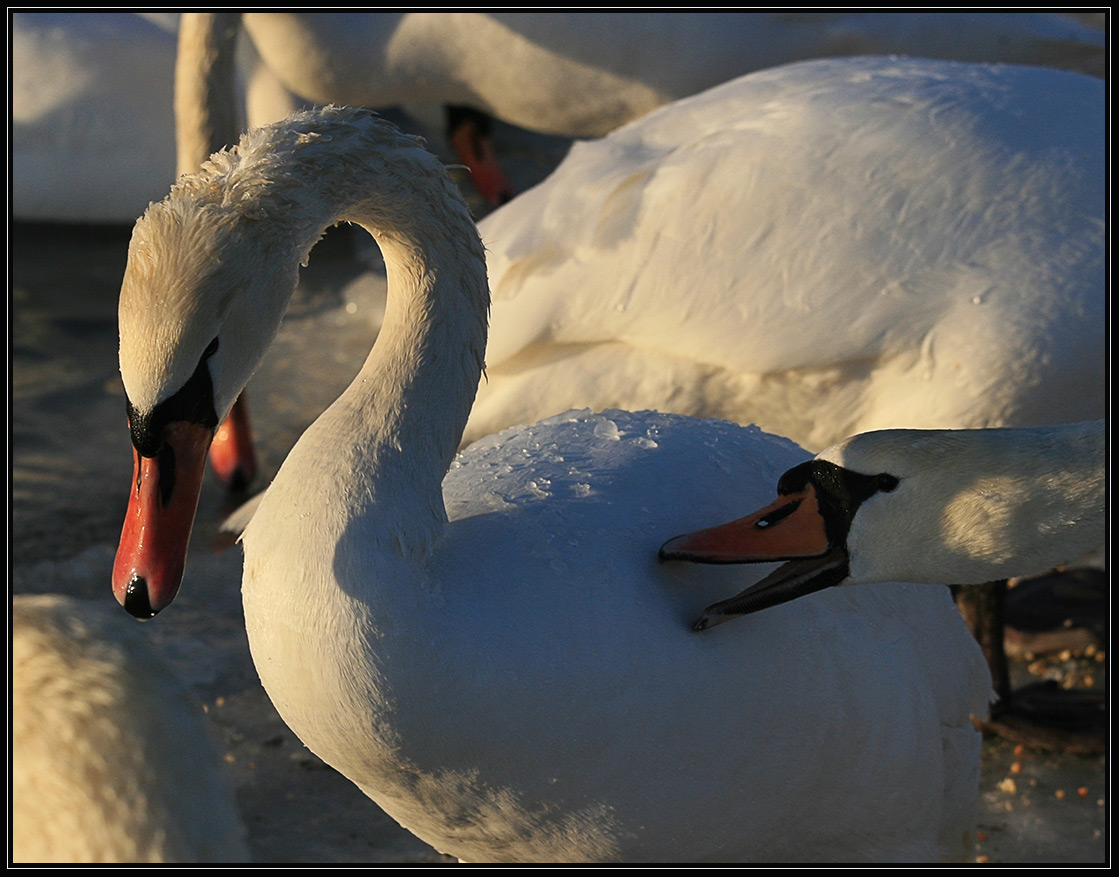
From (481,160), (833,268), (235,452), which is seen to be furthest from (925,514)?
(481,160)

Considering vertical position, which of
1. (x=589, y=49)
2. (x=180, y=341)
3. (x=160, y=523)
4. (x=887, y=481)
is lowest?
(x=589, y=49)

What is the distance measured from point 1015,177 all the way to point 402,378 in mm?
1654

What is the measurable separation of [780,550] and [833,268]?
1.27m

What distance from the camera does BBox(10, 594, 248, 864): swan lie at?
159cm

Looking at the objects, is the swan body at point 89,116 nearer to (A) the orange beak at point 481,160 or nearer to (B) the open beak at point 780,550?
(A) the orange beak at point 481,160

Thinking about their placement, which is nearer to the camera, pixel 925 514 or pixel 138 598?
pixel 138 598

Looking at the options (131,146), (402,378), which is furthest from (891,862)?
(131,146)

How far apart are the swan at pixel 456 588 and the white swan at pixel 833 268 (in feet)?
2.70

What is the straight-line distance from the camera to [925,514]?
6.41 ft

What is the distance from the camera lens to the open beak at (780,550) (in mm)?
1958

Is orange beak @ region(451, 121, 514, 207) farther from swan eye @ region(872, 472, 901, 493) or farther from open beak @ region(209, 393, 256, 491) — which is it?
swan eye @ region(872, 472, 901, 493)

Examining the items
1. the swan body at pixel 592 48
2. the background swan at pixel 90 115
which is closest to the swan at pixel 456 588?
the swan body at pixel 592 48

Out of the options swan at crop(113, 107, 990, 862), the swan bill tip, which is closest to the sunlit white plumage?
swan at crop(113, 107, 990, 862)

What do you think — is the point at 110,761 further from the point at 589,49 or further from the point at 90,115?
the point at 90,115
